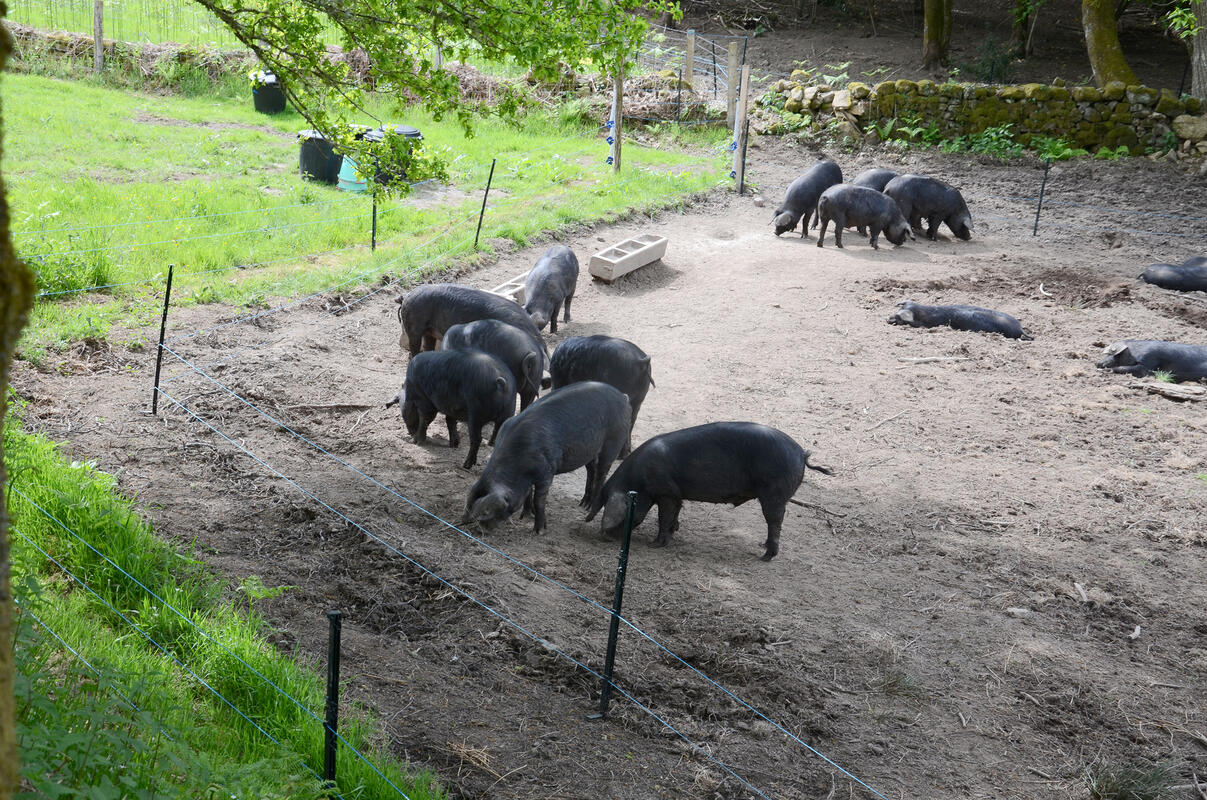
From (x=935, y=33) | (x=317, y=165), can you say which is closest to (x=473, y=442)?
(x=317, y=165)

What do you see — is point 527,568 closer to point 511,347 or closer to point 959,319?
point 511,347

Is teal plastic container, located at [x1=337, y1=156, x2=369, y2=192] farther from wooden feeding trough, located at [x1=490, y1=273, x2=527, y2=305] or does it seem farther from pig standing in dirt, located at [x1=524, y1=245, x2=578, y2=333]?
pig standing in dirt, located at [x1=524, y1=245, x2=578, y2=333]

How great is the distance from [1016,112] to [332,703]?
62.3ft

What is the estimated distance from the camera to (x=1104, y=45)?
63.3ft

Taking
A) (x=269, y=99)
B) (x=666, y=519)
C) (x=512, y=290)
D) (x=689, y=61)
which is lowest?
(x=666, y=519)

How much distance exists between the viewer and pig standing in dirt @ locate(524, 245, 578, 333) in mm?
9953

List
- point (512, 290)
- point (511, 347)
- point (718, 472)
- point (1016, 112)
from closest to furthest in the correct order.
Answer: point (718, 472) < point (511, 347) < point (512, 290) < point (1016, 112)

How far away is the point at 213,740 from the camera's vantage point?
392 centimetres

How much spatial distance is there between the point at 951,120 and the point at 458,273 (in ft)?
40.6

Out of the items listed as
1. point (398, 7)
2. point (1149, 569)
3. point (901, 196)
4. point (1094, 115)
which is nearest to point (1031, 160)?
point (1094, 115)

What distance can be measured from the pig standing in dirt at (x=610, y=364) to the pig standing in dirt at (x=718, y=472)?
1.16 metres

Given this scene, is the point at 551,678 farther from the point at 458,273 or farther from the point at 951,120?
the point at 951,120

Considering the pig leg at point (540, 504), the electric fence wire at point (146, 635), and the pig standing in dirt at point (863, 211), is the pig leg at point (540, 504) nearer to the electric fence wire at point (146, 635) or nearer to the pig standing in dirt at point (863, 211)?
the electric fence wire at point (146, 635)

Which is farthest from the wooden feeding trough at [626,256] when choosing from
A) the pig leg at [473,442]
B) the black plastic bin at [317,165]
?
the black plastic bin at [317,165]
